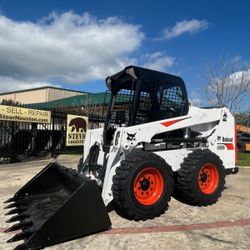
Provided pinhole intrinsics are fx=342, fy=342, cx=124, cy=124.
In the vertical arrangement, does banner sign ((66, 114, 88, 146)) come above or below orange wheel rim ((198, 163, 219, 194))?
above

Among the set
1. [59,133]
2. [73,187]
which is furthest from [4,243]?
[59,133]

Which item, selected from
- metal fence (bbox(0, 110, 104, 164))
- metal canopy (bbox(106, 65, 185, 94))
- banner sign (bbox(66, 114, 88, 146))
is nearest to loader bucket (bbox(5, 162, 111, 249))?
metal canopy (bbox(106, 65, 185, 94))

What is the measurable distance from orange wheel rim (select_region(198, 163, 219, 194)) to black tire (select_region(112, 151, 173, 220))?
90 cm

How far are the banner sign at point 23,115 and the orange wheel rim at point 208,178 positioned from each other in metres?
9.10

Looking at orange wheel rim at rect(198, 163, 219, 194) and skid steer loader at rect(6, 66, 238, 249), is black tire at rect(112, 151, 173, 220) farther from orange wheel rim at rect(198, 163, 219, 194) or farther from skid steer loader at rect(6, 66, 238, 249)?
orange wheel rim at rect(198, 163, 219, 194)

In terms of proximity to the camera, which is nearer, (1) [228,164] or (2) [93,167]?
(2) [93,167]

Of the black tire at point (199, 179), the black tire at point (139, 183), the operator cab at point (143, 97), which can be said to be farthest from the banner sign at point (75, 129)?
the black tire at point (139, 183)

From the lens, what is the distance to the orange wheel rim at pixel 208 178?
657 cm

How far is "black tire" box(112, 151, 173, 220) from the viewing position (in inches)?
211

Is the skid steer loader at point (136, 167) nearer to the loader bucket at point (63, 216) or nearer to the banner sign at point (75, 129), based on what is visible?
the loader bucket at point (63, 216)

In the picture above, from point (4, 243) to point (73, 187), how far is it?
4.93 ft

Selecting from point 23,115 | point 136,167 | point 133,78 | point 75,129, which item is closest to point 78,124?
point 75,129

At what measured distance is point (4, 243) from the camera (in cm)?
467

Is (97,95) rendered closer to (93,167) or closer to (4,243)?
(93,167)
